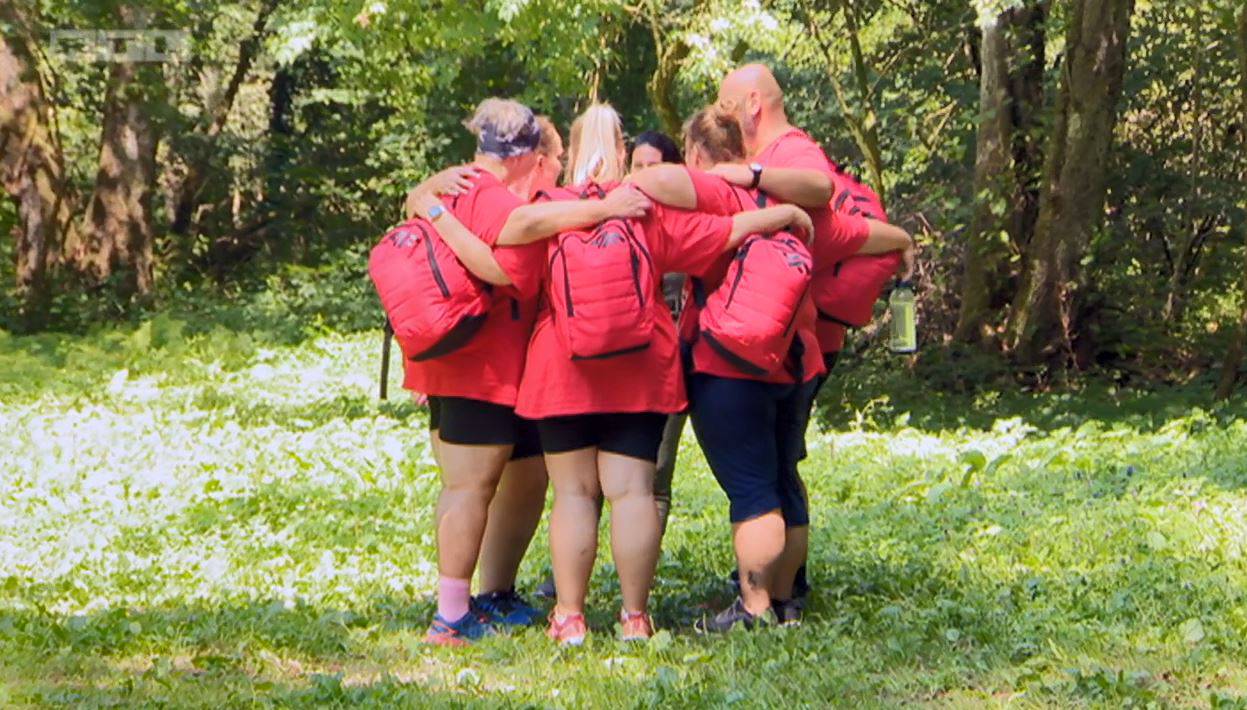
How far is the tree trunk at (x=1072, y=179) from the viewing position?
1789 centimetres

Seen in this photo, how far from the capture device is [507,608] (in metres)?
7.56

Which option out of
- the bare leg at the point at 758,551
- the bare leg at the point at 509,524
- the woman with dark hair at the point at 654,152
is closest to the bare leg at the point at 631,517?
the bare leg at the point at 758,551

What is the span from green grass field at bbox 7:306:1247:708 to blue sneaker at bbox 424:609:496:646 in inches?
5.2

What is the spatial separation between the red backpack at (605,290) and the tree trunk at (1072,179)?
40.5 feet

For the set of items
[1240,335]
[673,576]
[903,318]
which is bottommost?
[1240,335]

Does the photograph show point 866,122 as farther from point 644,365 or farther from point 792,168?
point 644,365

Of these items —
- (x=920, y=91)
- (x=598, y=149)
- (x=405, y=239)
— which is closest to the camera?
(x=405, y=239)

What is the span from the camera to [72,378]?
20828mm

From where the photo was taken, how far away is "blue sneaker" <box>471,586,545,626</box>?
291 inches

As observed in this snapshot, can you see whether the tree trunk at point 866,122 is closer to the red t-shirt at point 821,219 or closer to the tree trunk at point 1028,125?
the tree trunk at point 1028,125

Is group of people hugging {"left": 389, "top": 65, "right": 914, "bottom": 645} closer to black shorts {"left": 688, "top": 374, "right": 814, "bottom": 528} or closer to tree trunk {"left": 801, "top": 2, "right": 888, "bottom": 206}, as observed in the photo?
black shorts {"left": 688, "top": 374, "right": 814, "bottom": 528}

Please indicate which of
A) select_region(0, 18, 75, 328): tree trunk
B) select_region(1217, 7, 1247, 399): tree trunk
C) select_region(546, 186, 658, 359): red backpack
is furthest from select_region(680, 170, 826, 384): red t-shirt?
select_region(0, 18, 75, 328): tree trunk

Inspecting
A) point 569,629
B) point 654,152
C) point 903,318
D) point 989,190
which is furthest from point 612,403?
point 989,190

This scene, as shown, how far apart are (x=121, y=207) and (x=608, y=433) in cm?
2388
